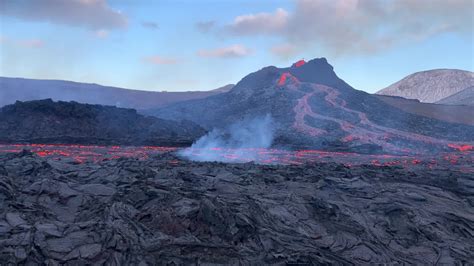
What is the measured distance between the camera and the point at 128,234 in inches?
331

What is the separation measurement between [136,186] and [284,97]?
4569cm

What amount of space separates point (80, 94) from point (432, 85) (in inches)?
4598

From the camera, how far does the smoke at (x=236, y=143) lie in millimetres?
24809

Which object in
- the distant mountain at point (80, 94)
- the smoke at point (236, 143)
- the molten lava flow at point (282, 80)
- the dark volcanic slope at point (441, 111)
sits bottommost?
the smoke at point (236, 143)

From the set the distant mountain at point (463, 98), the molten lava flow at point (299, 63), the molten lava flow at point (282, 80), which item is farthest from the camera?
the distant mountain at point (463, 98)

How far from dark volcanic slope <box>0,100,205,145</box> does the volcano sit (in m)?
9.78

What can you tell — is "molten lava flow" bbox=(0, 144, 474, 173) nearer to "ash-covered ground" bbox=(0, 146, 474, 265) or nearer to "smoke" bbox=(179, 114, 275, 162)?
"smoke" bbox=(179, 114, 275, 162)

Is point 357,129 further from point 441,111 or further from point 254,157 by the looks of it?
point 441,111

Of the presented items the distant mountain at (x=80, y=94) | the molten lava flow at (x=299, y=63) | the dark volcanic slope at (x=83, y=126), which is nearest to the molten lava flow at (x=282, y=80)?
the molten lava flow at (x=299, y=63)

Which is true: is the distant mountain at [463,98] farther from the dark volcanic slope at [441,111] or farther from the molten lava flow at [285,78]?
the molten lava flow at [285,78]

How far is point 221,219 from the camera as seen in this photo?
9250mm

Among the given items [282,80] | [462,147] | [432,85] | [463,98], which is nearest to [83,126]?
[282,80]

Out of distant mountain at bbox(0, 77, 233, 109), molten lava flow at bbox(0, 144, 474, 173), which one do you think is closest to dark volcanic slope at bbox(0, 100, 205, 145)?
molten lava flow at bbox(0, 144, 474, 173)

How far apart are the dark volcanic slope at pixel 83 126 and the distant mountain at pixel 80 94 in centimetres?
3844
